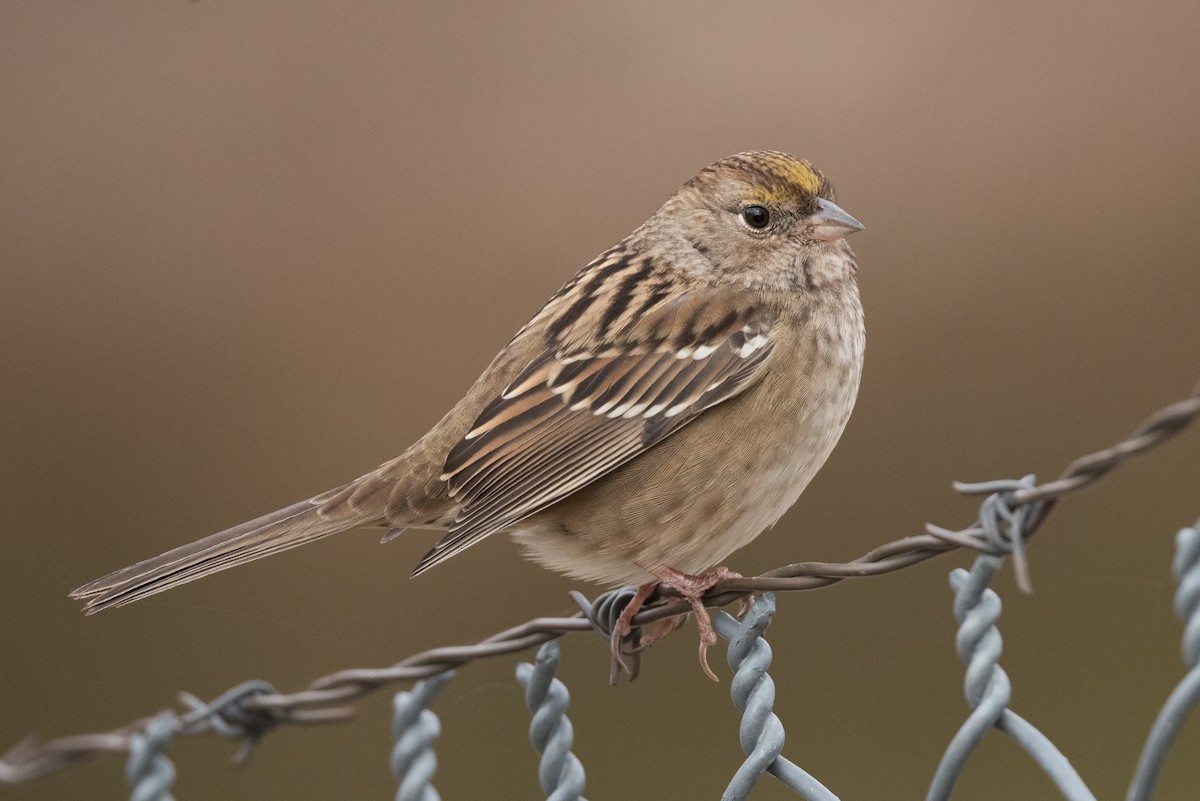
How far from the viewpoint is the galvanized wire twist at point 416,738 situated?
2178 millimetres

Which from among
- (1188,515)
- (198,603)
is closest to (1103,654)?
(1188,515)

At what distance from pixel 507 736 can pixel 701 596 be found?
3596 millimetres

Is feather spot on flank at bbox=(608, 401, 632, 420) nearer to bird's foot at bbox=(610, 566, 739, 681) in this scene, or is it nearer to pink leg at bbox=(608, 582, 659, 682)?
bird's foot at bbox=(610, 566, 739, 681)

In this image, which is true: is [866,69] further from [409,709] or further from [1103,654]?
[409,709]

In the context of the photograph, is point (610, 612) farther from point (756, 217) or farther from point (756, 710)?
point (756, 217)

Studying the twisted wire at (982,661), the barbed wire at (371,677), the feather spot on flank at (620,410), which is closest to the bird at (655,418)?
the feather spot on flank at (620,410)

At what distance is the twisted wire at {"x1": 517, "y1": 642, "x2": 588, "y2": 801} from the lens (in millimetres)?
2160

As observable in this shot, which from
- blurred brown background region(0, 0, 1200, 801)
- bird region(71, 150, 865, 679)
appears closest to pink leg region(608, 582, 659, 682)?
bird region(71, 150, 865, 679)

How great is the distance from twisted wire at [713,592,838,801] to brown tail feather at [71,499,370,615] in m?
1.39

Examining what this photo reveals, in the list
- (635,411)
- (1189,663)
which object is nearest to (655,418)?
(635,411)

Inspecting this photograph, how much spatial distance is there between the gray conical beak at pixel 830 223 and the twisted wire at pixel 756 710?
4.97 feet

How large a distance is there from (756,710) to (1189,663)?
674 mm

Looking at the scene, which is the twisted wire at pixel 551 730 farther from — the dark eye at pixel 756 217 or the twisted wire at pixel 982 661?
the dark eye at pixel 756 217

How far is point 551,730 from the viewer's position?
217 cm
